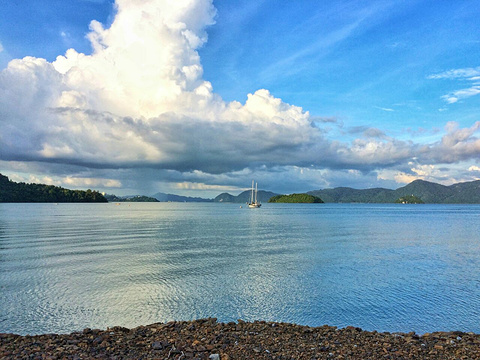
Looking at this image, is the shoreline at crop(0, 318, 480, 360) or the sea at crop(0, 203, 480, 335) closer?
the shoreline at crop(0, 318, 480, 360)

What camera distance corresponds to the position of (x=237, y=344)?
1361 centimetres

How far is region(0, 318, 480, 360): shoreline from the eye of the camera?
1259cm

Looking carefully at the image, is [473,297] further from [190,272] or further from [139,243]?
[139,243]

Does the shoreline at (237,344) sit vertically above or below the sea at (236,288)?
above

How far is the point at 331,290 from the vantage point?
1062 inches

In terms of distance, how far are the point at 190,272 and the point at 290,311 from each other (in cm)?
1414

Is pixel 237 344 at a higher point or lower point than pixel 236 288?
higher

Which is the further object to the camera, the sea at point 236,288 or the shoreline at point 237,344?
the sea at point 236,288

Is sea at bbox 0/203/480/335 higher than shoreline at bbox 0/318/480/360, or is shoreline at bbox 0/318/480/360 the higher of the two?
shoreline at bbox 0/318/480/360

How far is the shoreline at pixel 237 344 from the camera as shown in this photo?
1259cm

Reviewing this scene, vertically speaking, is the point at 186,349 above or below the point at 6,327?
above

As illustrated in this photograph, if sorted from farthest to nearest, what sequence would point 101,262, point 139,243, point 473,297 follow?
1. point 139,243
2. point 101,262
3. point 473,297

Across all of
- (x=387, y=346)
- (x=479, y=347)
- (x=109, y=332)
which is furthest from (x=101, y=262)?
(x=479, y=347)

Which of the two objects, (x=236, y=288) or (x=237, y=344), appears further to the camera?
(x=236, y=288)
